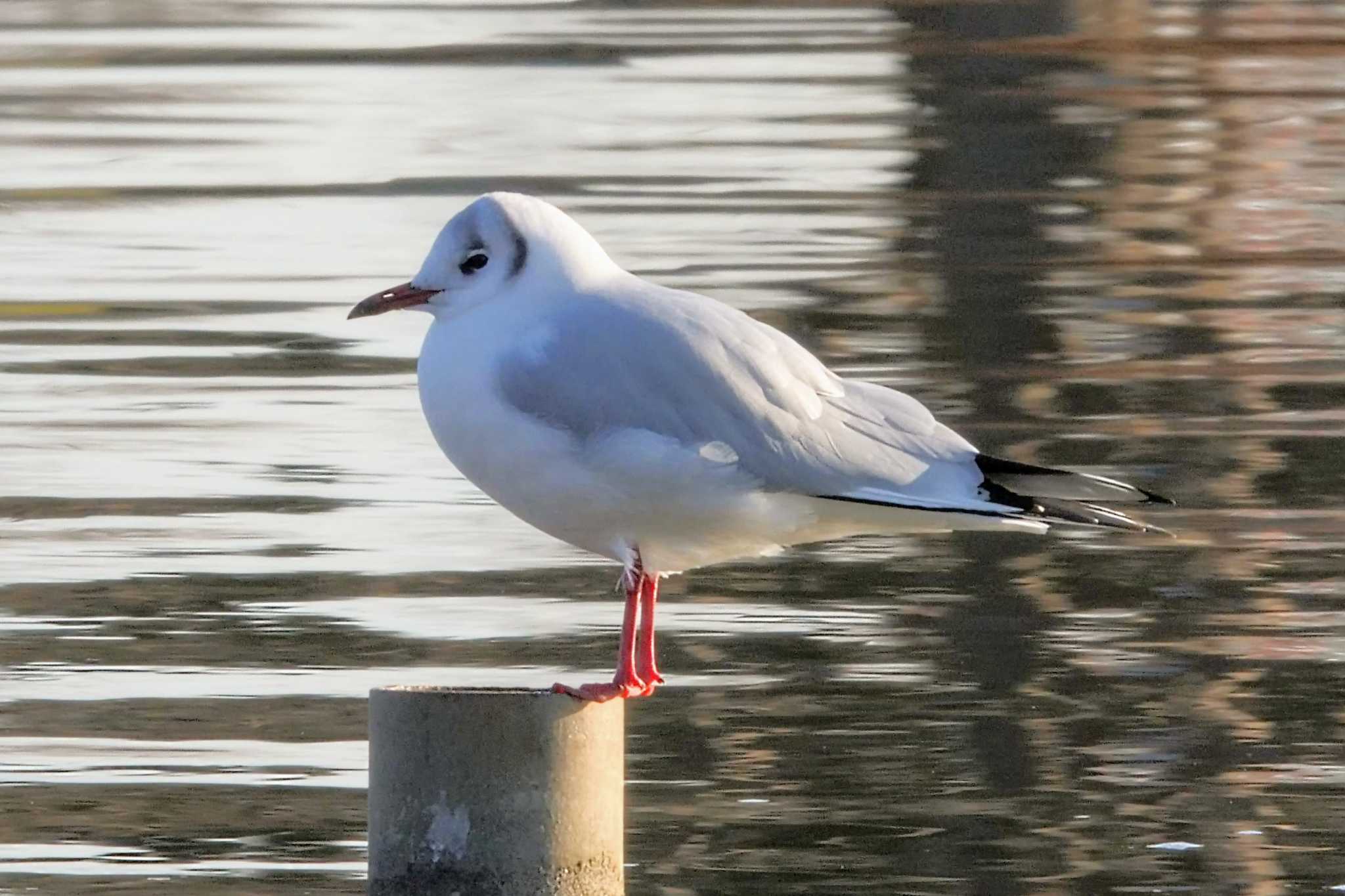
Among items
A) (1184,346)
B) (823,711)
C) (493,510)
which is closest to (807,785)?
(823,711)

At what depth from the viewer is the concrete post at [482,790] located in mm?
5730

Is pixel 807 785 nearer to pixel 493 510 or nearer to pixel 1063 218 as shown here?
pixel 493 510

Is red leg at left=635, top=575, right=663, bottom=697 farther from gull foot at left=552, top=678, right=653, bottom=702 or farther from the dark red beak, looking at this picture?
the dark red beak

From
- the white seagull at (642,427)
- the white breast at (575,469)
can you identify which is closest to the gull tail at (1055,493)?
the white seagull at (642,427)

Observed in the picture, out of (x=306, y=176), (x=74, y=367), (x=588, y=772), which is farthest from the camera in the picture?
(x=306, y=176)

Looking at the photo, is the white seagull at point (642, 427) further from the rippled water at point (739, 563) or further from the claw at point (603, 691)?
the rippled water at point (739, 563)

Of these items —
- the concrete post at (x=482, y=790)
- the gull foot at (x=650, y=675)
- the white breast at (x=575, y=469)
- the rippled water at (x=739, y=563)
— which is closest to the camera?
the concrete post at (x=482, y=790)

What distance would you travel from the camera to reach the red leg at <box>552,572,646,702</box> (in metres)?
5.88

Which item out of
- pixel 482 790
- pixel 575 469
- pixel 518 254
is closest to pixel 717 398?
pixel 575 469

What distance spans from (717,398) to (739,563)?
3680 mm

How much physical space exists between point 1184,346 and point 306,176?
24.9ft

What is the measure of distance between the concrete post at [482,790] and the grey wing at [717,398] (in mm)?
616

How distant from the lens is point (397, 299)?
246 inches

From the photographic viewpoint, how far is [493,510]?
34.7ft
